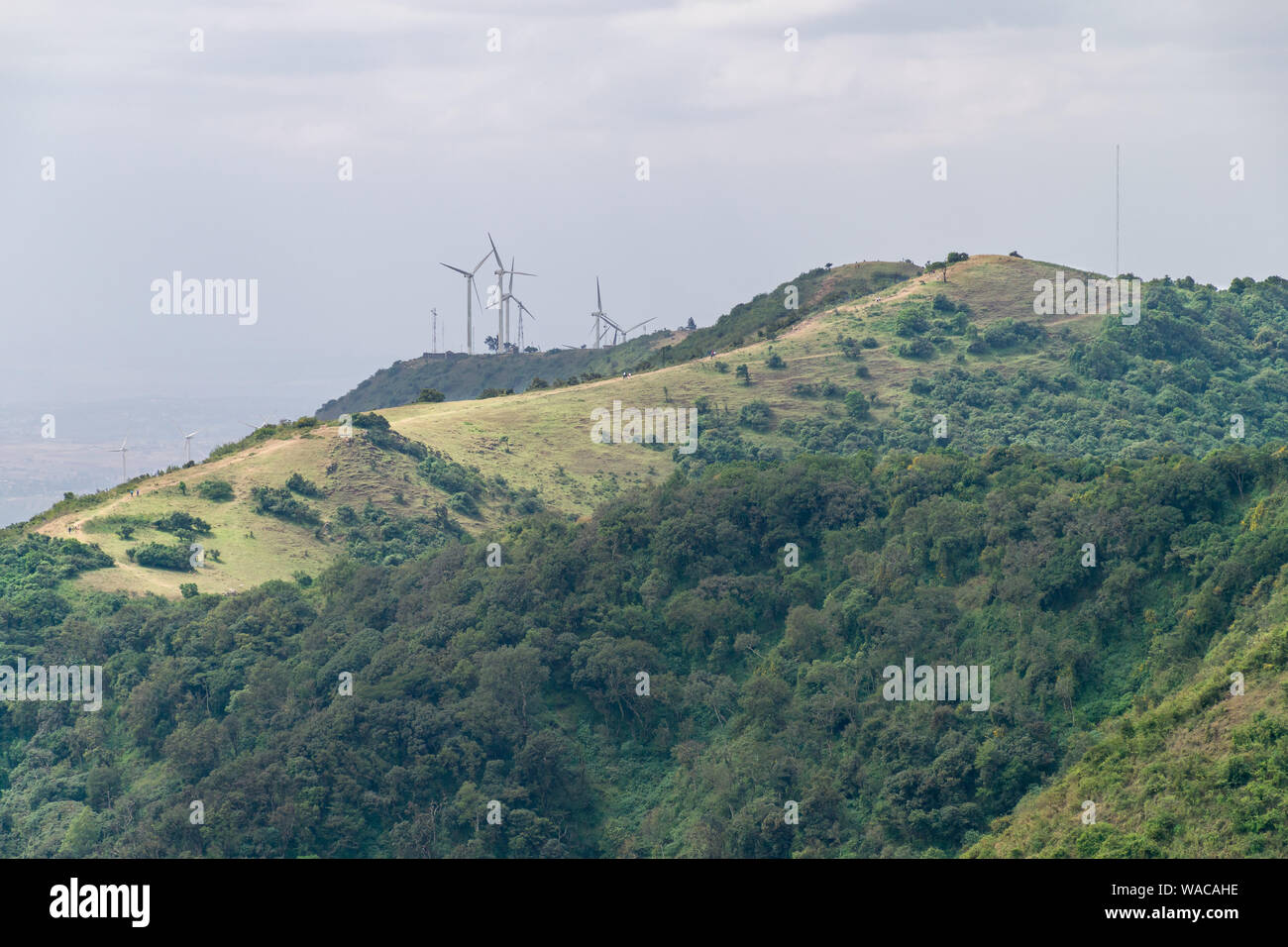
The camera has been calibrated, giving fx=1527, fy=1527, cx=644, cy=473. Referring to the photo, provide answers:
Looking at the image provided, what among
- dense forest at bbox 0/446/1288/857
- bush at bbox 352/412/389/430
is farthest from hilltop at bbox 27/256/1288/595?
dense forest at bbox 0/446/1288/857

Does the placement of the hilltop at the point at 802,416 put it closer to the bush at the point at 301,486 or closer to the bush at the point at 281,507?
the bush at the point at 281,507

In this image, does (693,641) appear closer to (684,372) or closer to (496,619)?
(496,619)

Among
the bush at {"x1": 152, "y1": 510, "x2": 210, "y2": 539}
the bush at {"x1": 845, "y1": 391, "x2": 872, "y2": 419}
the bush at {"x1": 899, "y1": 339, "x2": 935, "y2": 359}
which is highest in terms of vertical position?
the bush at {"x1": 899, "y1": 339, "x2": 935, "y2": 359}

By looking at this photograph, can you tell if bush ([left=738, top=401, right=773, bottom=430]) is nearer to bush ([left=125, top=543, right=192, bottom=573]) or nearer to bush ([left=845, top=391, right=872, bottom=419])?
bush ([left=845, top=391, right=872, bottom=419])

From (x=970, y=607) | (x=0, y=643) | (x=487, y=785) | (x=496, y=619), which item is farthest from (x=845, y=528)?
(x=0, y=643)

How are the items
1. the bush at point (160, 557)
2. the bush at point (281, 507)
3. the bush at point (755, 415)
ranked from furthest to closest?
the bush at point (755, 415)
the bush at point (281, 507)
the bush at point (160, 557)

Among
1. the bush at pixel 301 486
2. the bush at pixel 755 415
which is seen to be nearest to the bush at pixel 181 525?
the bush at pixel 301 486
